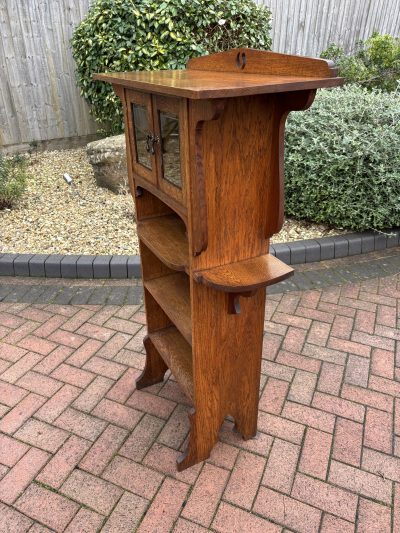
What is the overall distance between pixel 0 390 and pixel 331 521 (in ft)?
6.35

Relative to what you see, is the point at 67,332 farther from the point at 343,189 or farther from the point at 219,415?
the point at 343,189

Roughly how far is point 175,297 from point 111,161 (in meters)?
3.10

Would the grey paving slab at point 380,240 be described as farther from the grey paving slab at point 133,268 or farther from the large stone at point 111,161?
the large stone at point 111,161

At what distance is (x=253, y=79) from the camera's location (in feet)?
4.69

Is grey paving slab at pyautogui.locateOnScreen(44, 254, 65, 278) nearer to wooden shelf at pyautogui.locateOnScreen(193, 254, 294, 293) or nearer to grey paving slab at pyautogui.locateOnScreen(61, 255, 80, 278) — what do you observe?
grey paving slab at pyautogui.locateOnScreen(61, 255, 80, 278)

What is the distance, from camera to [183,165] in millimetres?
1509

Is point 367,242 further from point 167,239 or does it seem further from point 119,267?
point 167,239

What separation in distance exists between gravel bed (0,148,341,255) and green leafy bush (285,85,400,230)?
30 cm

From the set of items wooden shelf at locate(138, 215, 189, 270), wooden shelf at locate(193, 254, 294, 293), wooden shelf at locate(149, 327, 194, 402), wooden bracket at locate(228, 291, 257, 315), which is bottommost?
wooden shelf at locate(149, 327, 194, 402)

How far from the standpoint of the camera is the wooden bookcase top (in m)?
1.24

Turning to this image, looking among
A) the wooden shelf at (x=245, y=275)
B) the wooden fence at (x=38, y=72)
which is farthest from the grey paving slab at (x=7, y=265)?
the wooden fence at (x=38, y=72)

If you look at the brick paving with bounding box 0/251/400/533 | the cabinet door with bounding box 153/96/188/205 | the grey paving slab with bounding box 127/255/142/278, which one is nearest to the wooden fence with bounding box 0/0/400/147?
the grey paving slab with bounding box 127/255/142/278

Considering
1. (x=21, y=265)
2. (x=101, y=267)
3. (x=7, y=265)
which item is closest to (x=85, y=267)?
(x=101, y=267)

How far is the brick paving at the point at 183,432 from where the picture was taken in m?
1.93
